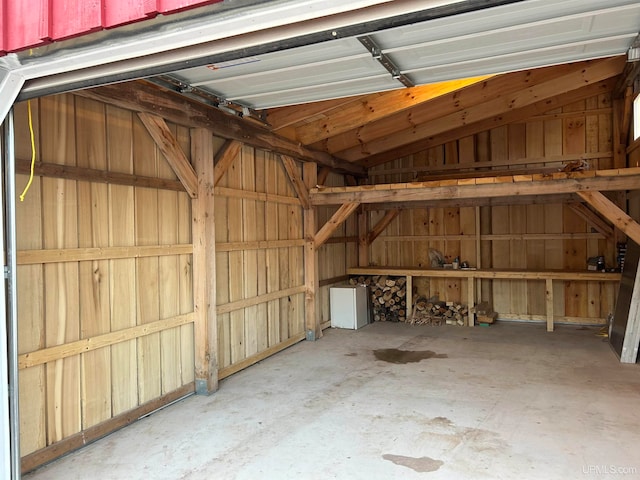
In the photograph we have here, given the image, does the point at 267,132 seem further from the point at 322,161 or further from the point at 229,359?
the point at 229,359

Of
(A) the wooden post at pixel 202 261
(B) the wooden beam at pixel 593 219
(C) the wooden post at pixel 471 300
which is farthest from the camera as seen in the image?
(C) the wooden post at pixel 471 300

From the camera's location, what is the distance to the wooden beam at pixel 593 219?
21.6 ft

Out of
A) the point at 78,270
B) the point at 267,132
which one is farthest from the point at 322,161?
the point at 78,270

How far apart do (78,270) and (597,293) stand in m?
6.84

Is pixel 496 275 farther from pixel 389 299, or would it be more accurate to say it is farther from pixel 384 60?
pixel 384 60

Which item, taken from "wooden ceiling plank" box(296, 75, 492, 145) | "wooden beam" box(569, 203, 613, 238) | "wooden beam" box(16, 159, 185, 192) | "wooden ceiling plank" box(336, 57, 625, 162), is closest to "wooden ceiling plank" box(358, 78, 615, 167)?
"wooden ceiling plank" box(336, 57, 625, 162)

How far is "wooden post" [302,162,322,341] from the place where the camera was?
20.2 ft

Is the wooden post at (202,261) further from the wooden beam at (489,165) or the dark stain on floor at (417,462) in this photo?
the wooden beam at (489,165)

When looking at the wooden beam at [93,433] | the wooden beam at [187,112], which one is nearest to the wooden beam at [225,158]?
the wooden beam at [187,112]

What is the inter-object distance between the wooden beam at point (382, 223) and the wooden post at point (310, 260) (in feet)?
6.92

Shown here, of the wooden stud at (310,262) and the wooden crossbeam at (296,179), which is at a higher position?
the wooden crossbeam at (296,179)

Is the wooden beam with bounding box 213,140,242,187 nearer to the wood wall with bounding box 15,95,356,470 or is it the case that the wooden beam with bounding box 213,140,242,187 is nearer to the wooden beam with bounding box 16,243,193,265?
the wood wall with bounding box 15,95,356,470

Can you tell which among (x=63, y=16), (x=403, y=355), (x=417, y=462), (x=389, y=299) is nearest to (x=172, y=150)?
(x=63, y=16)

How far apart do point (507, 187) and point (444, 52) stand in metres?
2.69
